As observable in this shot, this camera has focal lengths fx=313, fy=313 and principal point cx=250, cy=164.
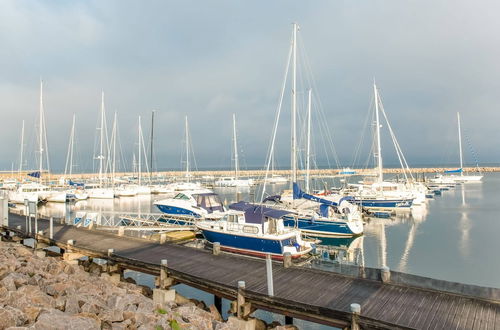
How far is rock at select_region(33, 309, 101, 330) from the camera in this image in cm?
723

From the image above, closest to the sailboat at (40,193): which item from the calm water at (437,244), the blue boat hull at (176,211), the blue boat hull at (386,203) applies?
the calm water at (437,244)

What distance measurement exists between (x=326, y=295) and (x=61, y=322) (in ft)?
25.0

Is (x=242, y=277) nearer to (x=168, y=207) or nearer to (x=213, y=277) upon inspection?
(x=213, y=277)

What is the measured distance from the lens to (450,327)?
816cm

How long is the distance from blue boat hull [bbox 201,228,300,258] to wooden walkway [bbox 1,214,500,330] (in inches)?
184

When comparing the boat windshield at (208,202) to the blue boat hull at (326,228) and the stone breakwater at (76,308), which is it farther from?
the stone breakwater at (76,308)

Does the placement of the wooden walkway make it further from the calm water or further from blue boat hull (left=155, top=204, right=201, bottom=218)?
blue boat hull (left=155, top=204, right=201, bottom=218)

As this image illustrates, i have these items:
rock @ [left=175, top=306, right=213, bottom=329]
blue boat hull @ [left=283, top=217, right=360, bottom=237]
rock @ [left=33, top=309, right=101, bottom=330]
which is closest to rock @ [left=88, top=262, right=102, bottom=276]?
rock @ [left=175, top=306, right=213, bottom=329]

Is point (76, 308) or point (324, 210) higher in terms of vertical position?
point (76, 308)

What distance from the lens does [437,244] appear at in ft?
88.7

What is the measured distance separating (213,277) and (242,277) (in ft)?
3.77

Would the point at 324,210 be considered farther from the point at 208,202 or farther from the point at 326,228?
the point at 208,202

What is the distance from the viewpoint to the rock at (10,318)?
7156 mm

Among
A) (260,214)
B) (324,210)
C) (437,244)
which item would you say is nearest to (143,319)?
(260,214)
